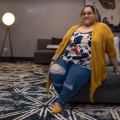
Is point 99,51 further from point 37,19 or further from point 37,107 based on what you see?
point 37,19

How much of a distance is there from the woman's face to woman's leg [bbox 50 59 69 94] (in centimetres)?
54

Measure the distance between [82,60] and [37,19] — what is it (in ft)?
13.4

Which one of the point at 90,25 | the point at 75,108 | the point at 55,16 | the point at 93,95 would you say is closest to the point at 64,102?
the point at 75,108

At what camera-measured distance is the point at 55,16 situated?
6.13 m

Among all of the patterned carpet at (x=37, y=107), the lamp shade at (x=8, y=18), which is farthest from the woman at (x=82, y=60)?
the lamp shade at (x=8, y=18)

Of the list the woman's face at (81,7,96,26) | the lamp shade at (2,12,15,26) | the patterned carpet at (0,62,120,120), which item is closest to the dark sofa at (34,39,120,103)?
the patterned carpet at (0,62,120,120)

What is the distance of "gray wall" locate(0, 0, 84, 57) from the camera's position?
6.07 m

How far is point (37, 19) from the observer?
6156 millimetres

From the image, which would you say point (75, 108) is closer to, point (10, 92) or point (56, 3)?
point (10, 92)

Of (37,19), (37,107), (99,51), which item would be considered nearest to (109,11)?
(37,19)

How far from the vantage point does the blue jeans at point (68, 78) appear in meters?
2.28

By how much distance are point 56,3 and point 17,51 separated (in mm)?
1805

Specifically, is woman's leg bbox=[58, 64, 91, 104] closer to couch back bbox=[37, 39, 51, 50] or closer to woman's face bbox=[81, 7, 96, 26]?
woman's face bbox=[81, 7, 96, 26]

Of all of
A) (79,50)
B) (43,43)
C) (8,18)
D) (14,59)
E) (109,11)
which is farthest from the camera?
(14,59)
